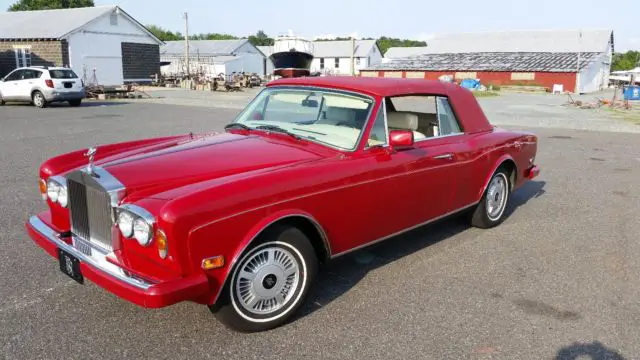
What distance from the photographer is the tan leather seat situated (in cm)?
459

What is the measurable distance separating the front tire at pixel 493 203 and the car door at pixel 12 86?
63.1 feet

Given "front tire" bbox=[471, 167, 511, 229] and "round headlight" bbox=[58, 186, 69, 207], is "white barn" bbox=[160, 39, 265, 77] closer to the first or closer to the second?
"front tire" bbox=[471, 167, 511, 229]

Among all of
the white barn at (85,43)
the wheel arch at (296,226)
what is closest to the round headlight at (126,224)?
the wheel arch at (296,226)

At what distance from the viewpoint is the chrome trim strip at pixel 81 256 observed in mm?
2891

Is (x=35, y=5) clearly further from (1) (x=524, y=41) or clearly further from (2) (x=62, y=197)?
(2) (x=62, y=197)

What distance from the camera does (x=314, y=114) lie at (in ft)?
14.4

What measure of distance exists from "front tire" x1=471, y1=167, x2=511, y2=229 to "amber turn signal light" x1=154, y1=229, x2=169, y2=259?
348 centimetres

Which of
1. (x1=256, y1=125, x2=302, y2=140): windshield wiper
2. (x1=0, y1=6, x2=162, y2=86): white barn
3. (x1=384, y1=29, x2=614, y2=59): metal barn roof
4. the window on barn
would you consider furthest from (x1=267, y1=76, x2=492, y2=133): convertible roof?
(x1=384, y1=29, x2=614, y2=59): metal barn roof

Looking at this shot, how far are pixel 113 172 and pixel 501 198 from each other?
4.03m

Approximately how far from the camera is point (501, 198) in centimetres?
567

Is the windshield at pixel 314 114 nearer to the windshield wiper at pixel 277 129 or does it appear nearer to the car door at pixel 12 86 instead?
the windshield wiper at pixel 277 129

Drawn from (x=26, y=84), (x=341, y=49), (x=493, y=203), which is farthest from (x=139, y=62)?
(x=341, y=49)

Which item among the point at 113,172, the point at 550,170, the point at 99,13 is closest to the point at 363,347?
the point at 113,172

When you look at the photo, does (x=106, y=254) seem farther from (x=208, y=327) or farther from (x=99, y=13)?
(x=99, y=13)
